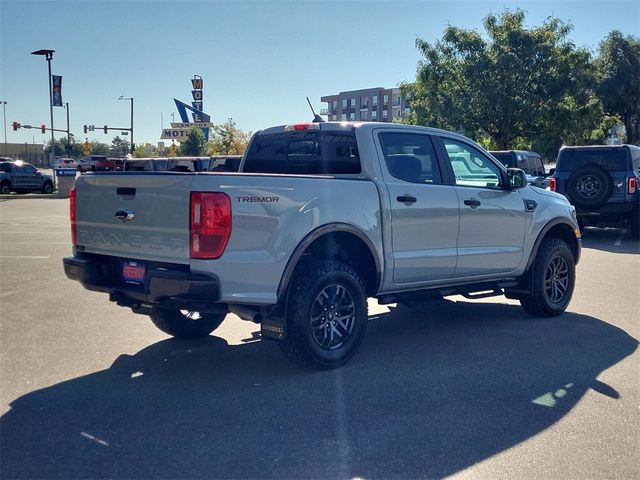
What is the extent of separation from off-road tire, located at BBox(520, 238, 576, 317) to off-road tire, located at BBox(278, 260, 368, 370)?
2550 mm

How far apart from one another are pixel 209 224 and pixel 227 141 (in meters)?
55.2

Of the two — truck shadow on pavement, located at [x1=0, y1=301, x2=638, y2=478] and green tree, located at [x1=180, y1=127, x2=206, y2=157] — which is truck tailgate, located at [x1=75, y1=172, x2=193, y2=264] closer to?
truck shadow on pavement, located at [x1=0, y1=301, x2=638, y2=478]

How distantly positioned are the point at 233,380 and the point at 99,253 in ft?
4.80

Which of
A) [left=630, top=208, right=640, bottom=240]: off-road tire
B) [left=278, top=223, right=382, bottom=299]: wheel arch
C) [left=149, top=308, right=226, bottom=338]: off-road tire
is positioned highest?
[left=278, top=223, right=382, bottom=299]: wheel arch

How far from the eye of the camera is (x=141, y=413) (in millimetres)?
4473

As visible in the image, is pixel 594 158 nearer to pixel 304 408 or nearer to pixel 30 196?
pixel 304 408

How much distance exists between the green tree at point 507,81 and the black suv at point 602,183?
17107 mm

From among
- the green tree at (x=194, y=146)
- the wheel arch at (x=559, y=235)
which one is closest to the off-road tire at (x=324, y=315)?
the wheel arch at (x=559, y=235)

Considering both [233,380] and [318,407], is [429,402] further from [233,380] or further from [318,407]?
[233,380]

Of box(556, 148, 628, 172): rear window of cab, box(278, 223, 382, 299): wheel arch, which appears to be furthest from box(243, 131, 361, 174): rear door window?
box(556, 148, 628, 172): rear window of cab

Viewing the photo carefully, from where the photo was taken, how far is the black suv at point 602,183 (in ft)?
45.1

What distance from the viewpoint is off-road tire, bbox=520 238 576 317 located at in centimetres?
730

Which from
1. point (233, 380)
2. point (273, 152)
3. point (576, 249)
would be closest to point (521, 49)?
point (576, 249)

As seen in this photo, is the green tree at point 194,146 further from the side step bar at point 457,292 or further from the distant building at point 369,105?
the distant building at point 369,105
